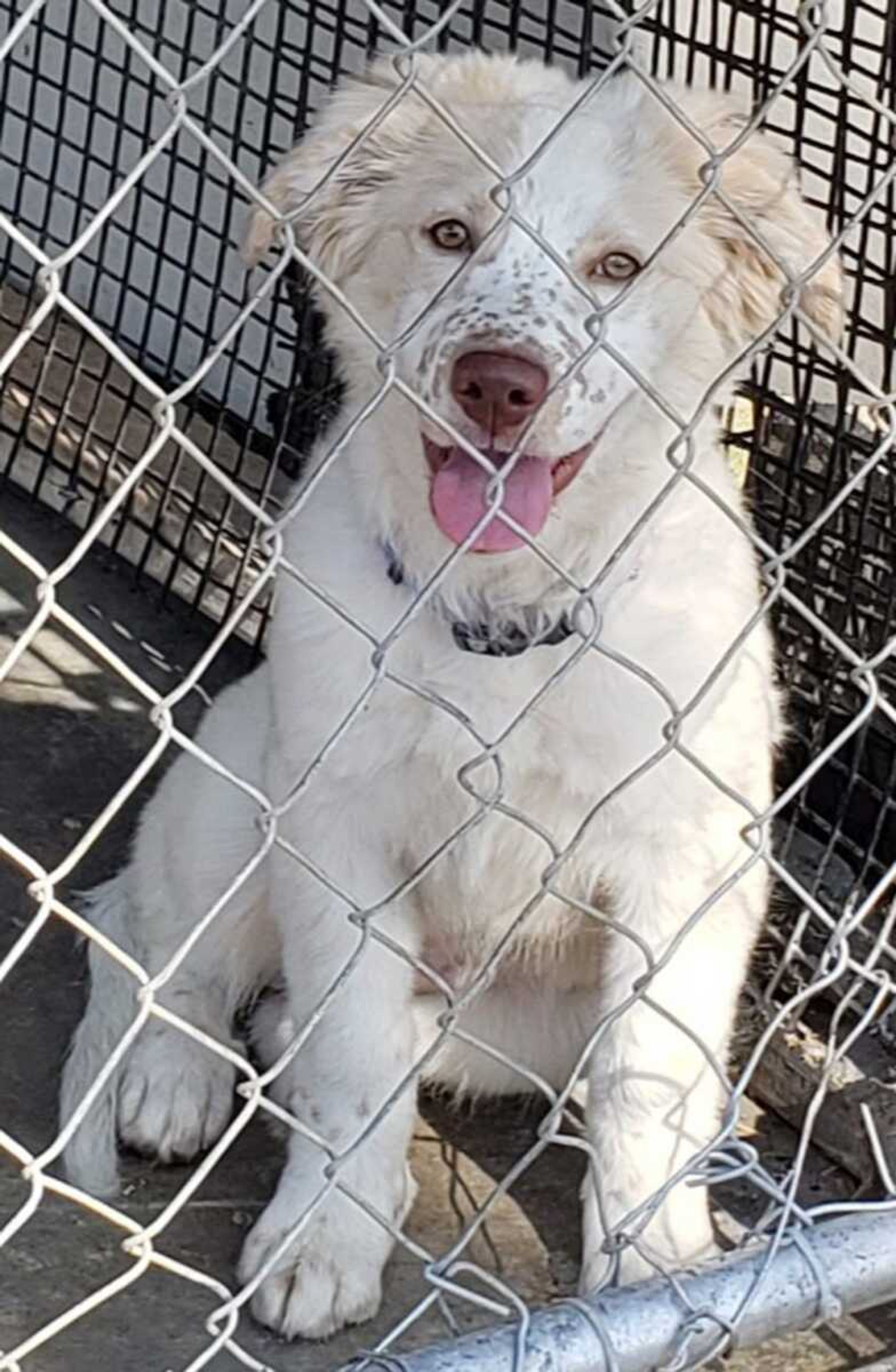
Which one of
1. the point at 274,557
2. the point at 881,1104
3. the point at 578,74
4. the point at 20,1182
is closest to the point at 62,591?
the point at 578,74

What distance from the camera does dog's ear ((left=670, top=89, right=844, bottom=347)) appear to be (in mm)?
2129

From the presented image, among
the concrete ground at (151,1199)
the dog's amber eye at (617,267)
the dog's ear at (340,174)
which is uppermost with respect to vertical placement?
the dog's amber eye at (617,267)

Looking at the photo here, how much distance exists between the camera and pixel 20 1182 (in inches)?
93.4

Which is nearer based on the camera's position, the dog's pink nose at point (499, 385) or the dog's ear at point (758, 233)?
the dog's pink nose at point (499, 385)

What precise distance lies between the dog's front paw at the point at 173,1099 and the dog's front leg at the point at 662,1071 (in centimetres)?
47

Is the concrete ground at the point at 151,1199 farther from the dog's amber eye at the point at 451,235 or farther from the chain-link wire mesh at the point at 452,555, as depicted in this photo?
the dog's amber eye at the point at 451,235

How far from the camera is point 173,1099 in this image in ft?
8.11

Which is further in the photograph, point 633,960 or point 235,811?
point 235,811

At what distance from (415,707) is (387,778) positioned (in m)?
0.09

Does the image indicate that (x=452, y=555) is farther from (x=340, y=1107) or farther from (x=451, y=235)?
(x=340, y=1107)

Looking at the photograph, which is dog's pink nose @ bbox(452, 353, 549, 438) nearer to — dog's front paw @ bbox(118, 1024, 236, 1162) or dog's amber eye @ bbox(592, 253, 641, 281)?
dog's amber eye @ bbox(592, 253, 641, 281)

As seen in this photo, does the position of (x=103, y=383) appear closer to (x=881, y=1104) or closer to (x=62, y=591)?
(x=62, y=591)

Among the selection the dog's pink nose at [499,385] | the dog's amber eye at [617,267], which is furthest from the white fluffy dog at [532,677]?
the dog's pink nose at [499,385]

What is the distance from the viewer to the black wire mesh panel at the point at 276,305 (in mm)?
2953
